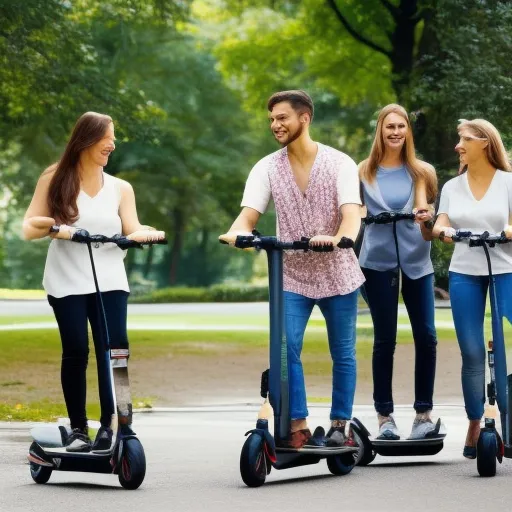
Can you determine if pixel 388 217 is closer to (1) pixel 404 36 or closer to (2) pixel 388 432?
(2) pixel 388 432

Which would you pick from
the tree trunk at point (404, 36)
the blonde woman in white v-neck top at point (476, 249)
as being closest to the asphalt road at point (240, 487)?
the blonde woman in white v-neck top at point (476, 249)

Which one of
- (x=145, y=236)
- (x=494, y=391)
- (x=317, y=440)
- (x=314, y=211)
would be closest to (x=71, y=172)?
(x=145, y=236)

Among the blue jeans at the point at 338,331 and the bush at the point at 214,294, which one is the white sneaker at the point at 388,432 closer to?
the blue jeans at the point at 338,331

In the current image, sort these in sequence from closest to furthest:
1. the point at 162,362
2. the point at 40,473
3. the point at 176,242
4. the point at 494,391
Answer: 1. the point at 40,473
2. the point at 494,391
3. the point at 162,362
4. the point at 176,242

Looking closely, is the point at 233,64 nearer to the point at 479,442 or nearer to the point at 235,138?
the point at 235,138

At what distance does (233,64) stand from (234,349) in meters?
16.3

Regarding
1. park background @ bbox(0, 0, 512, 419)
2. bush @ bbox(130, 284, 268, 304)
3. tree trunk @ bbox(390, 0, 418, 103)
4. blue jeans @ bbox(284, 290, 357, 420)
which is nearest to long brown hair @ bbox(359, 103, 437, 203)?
blue jeans @ bbox(284, 290, 357, 420)

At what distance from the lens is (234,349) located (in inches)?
1011

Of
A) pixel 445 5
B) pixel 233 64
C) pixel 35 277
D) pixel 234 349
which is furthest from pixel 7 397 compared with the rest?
pixel 35 277

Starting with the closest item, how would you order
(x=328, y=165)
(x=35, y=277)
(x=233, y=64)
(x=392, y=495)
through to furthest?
(x=392, y=495) < (x=328, y=165) < (x=233, y=64) < (x=35, y=277)

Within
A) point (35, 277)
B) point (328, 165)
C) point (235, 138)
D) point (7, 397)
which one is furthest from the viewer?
point (35, 277)

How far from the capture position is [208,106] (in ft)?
180

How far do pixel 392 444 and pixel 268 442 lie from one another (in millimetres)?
1257

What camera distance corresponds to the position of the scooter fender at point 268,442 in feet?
25.5
